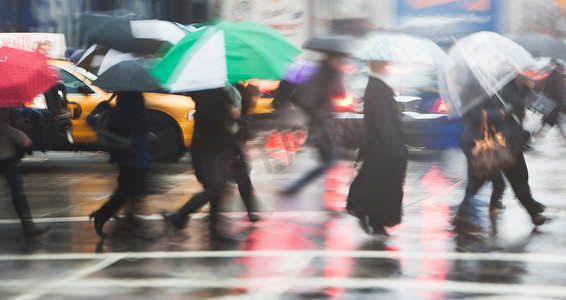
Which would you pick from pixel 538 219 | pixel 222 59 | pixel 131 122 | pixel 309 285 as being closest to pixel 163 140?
pixel 131 122

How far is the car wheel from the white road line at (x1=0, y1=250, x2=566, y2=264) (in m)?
6.10

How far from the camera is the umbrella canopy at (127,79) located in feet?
23.2

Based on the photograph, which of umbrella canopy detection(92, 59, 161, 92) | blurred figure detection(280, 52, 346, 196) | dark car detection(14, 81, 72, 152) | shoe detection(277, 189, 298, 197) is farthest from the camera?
dark car detection(14, 81, 72, 152)

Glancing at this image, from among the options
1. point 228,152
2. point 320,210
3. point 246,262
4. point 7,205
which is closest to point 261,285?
point 246,262

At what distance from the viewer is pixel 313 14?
1363 inches

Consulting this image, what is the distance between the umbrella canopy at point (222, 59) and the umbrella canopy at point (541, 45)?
3294 millimetres

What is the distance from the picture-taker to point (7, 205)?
9.58 metres

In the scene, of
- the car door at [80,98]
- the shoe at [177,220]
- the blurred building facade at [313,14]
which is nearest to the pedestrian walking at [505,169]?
the shoe at [177,220]

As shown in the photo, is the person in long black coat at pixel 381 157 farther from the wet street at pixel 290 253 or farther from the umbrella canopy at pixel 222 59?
the umbrella canopy at pixel 222 59

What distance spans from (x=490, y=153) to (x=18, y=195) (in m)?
4.36

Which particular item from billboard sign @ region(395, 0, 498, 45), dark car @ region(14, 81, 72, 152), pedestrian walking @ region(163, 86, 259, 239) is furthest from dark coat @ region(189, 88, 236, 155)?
billboard sign @ region(395, 0, 498, 45)

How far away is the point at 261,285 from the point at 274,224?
2271mm

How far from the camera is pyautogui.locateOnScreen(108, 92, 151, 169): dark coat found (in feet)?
24.2

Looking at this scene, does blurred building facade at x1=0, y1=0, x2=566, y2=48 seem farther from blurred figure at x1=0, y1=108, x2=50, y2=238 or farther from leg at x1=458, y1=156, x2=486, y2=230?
blurred figure at x1=0, y1=108, x2=50, y2=238
